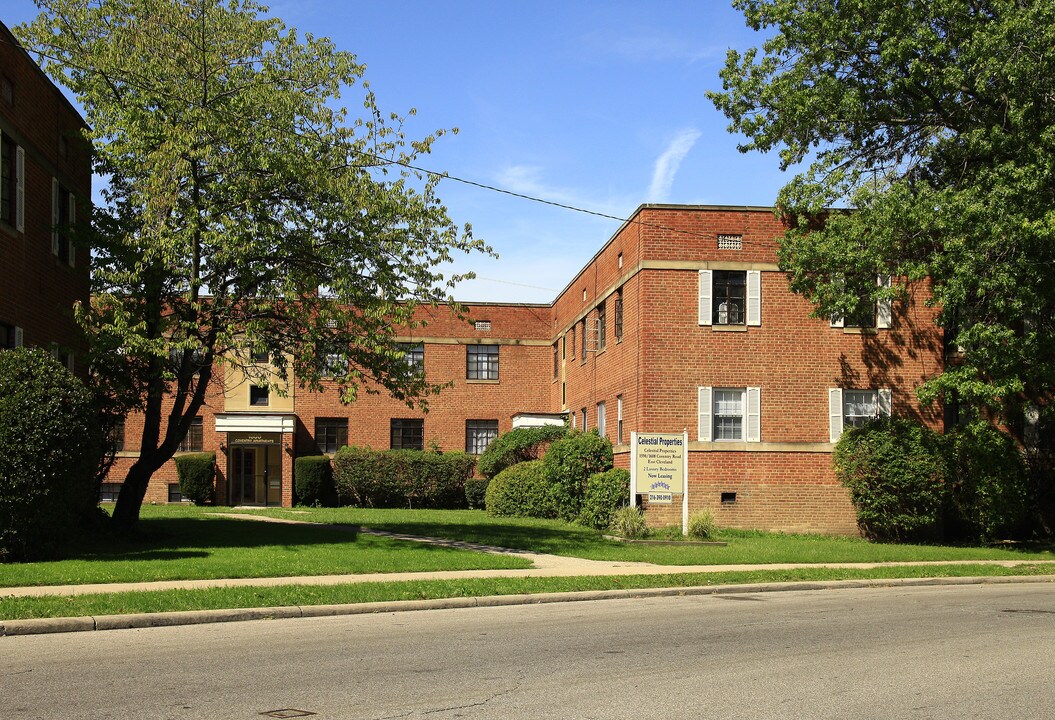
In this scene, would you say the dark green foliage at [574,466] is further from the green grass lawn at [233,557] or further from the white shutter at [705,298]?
the green grass lawn at [233,557]

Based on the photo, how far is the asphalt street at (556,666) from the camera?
23.3 feet

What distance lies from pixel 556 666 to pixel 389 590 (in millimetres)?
5144

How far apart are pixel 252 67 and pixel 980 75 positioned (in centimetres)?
1388

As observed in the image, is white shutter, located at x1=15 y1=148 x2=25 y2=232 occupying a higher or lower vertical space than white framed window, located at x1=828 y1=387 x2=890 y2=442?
higher

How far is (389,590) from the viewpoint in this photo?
13.4m

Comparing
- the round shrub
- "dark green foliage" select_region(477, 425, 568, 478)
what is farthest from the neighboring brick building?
the round shrub

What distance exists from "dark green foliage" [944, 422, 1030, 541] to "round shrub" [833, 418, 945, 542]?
0.46 meters

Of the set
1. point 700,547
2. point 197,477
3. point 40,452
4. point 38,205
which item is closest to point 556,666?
point 40,452

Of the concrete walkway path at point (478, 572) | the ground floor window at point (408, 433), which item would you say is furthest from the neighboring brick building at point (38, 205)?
the ground floor window at point (408, 433)

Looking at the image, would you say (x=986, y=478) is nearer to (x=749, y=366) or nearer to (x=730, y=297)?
(x=749, y=366)

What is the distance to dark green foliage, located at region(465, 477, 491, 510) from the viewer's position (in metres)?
38.6

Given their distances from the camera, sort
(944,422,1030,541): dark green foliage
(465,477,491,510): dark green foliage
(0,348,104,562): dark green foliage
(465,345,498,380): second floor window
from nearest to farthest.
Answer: (0,348,104,562): dark green foliage < (944,422,1030,541): dark green foliage < (465,477,491,510): dark green foliage < (465,345,498,380): second floor window

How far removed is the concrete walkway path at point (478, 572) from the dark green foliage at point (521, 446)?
505 inches

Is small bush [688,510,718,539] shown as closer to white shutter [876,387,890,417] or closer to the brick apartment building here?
the brick apartment building
